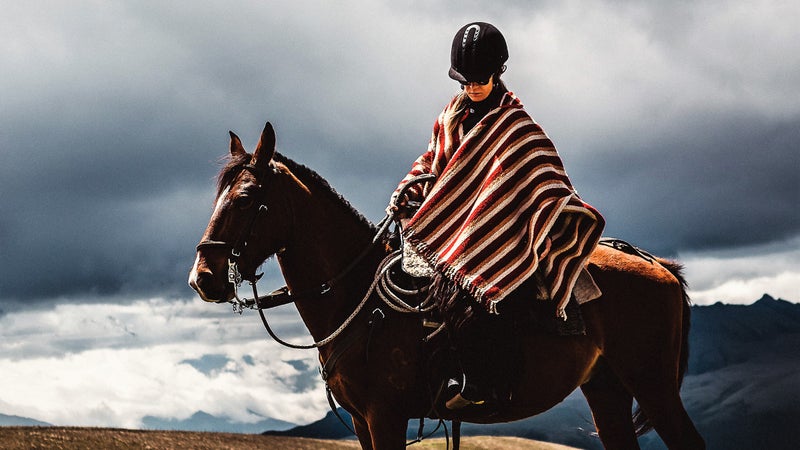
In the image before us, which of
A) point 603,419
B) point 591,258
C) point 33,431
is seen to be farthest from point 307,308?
point 33,431

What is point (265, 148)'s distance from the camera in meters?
8.75

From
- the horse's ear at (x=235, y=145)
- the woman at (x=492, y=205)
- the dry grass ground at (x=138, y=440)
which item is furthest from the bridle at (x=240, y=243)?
the dry grass ground at (x=138, y=440)

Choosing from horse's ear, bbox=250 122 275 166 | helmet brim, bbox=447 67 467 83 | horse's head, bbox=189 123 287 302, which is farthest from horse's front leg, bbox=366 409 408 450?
helmet brim, bbox=447 67 467 83

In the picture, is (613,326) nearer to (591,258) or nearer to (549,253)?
(591,258)

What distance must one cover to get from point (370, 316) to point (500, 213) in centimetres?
195

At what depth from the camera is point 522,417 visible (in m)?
9.48

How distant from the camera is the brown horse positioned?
8.49m

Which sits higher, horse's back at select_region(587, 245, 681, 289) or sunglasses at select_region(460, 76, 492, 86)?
sunglasses at select_region(460, 76, 492, 86)

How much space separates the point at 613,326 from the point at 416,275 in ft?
9.06

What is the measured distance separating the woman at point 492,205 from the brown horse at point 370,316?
0.70m

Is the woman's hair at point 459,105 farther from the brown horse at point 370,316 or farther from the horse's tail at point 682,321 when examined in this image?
the horse's tail at point 682,321

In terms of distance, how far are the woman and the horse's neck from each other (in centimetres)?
75

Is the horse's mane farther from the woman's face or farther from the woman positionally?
the woman's face

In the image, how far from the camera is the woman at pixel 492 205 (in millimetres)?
8469
